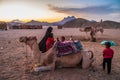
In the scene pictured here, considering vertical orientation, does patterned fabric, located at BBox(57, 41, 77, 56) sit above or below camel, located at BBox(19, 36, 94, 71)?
above

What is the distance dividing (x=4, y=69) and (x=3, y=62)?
1461 millimetres

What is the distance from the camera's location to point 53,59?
8.98 m

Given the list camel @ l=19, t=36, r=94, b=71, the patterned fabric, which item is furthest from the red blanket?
camel @ l=19, t=36, r=94, b=71

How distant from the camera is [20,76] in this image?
28.4 ft

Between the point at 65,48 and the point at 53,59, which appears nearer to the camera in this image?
the point at 53,59

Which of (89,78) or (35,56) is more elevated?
(35,56)

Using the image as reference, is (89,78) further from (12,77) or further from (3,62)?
(3,62)

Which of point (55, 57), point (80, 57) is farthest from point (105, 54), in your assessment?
point (55, 57)

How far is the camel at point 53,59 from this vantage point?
29.6 feet

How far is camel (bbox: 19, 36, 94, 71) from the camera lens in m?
9.01

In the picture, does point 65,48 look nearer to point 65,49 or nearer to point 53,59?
point 65,49

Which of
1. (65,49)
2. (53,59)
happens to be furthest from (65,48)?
(53,59)

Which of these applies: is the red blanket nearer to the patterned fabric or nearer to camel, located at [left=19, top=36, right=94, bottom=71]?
the patterned fabric

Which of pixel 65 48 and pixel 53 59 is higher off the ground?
pixel 65 48
